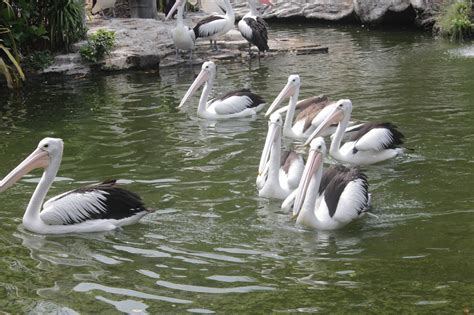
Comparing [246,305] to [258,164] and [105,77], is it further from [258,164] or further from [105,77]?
[105,77]

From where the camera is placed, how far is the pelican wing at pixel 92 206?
644 centimetres

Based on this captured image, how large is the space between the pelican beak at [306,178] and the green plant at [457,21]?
436 inches

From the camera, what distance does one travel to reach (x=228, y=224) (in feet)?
21.2

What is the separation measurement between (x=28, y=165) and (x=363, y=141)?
3.27m

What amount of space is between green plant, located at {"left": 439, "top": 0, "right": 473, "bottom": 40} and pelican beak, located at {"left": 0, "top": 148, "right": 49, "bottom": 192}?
11806 millimetres

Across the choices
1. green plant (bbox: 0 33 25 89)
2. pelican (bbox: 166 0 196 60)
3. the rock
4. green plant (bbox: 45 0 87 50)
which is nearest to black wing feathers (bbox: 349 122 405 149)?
green plant (bbox: 0 33 25 89)

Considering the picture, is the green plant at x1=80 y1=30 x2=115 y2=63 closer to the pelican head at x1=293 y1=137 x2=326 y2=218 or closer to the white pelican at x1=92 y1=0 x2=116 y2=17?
the white pelican at x1=92 y1=0 x2=116 y2=17

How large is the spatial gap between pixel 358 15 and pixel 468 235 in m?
14.8

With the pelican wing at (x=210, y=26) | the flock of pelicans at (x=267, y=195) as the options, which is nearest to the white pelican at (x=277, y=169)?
the flock of pelicans at (x=267, y=195)

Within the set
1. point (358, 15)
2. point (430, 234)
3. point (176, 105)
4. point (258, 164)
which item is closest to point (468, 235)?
point (430, 234)

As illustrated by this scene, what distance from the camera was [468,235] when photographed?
602 cm

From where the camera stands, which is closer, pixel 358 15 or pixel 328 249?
pixel 328 249

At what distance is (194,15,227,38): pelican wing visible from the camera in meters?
15.4

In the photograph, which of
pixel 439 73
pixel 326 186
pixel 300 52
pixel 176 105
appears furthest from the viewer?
pixel 300 52
